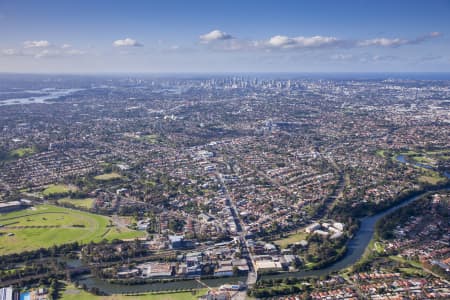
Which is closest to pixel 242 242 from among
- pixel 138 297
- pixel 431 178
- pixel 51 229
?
pixel 138 297

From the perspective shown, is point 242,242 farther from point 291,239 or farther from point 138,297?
point 138,297

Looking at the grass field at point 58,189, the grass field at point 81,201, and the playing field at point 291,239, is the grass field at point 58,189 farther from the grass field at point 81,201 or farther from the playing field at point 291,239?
the playing field at point 291,239

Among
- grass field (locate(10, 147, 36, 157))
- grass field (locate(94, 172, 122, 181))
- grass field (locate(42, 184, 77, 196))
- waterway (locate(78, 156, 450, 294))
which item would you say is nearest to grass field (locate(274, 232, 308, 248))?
waterway (locate(78, 156, 450, 294))

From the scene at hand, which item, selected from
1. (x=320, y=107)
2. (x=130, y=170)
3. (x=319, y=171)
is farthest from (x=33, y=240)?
(x=320, y=107)

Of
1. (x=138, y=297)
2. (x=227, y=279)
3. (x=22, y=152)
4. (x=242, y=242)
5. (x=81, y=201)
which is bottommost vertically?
(x=138, y=297)

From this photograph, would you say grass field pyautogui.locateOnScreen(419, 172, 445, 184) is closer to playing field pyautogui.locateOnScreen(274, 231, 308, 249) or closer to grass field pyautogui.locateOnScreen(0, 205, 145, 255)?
playing field pyautogui.locateOnScreen(274, 231, 308, 249)

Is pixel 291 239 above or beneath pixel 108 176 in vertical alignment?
beneath

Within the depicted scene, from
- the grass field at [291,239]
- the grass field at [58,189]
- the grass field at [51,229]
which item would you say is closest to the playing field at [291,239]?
the grass field at [291,239]
